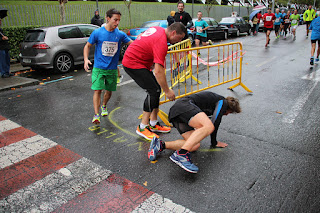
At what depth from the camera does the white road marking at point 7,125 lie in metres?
4.80

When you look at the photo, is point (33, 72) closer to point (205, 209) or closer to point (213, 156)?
point (213, 156)

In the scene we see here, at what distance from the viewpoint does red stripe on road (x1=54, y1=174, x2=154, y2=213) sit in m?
2.72

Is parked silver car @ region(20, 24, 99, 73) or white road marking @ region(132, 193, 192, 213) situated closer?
white road marking @ region(132, 193, 192, 213)

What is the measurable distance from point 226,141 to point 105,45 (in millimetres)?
2569

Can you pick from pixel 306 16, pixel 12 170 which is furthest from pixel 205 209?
pixel 306 16

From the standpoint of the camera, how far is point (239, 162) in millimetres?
3516

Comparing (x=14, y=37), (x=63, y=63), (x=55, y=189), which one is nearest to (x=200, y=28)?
(x=63, y=63)

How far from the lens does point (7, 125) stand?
498 cm

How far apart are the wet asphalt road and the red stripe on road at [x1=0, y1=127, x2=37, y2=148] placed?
0.17 m

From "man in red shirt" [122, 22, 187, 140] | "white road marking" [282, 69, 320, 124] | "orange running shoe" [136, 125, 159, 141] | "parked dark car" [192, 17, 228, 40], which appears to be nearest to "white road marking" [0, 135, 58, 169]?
"orange running shoe" [136, 125, 159, 141]

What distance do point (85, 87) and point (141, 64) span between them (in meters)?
4.00

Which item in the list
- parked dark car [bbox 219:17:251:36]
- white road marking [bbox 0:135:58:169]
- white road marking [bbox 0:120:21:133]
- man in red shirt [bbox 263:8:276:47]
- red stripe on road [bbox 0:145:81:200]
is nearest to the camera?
red stripe on road [bbox 0:145:81:200]

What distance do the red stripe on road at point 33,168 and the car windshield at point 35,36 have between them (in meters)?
6.25

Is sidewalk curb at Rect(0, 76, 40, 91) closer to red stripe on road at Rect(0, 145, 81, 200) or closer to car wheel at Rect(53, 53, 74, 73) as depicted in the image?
car wheel at Rect(53, 53, 74, 73)
